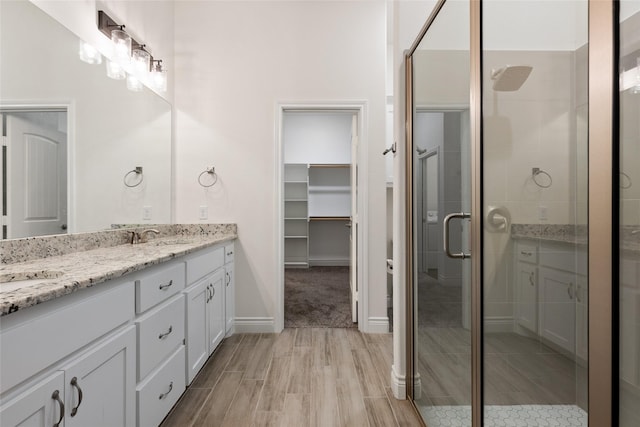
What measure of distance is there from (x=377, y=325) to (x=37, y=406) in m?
2.45

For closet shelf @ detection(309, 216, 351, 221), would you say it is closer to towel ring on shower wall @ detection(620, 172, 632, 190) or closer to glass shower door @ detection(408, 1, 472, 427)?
glass shower door @ detection(408, 1, 472, 427)

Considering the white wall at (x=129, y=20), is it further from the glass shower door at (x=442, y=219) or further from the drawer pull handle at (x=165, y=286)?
the glass shower door at (x=442, y=219)

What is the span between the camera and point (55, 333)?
87 cm

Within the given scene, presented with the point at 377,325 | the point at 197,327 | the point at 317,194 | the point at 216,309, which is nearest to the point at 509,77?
the point at 197,327

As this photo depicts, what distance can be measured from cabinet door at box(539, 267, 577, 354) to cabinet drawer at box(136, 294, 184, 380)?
1474 millimetres

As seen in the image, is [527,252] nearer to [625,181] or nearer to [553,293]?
[553,293]

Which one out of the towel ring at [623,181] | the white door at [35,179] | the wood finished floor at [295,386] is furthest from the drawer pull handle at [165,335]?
the towel ring at [623,181]

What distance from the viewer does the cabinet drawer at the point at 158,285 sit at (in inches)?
52.5

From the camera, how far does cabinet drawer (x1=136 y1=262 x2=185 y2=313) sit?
133 cm

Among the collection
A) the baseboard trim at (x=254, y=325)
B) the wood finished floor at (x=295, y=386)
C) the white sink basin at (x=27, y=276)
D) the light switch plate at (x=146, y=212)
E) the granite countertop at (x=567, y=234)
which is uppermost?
the light switch plate at (x=146, y=212)

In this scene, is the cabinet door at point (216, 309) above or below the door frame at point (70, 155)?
below

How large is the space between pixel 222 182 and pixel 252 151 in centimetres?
41

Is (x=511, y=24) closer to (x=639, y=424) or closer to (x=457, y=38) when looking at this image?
(x=457, y=38)

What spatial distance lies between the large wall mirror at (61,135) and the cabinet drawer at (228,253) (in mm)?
694
